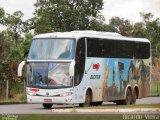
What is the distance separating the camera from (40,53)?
30.1 meters

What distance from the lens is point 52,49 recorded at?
2989cm

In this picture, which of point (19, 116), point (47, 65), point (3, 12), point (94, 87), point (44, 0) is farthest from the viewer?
point (44, 0)

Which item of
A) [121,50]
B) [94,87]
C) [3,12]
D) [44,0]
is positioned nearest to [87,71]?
[94,87]

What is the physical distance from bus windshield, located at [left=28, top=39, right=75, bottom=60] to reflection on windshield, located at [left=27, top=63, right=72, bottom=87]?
14.1 inches

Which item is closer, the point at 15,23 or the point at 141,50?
the point at 141,50

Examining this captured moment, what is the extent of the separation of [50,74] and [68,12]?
41.7 meters

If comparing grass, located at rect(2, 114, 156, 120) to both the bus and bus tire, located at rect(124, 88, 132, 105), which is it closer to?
the bus

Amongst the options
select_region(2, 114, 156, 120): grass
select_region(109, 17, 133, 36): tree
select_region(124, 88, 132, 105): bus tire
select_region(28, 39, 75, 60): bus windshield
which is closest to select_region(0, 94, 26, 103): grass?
select_region(124, 88, 132, 105): bus tire

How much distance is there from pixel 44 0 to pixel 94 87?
42.3m

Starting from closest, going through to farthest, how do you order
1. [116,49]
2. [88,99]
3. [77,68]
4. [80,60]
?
[77,68] < [80,60] < [88,99] < [116,49]

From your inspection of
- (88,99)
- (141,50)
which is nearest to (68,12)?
(141,50)

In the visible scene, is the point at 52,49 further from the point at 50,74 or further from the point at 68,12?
the point at 68,12

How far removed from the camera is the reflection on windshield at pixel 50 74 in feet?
97.1

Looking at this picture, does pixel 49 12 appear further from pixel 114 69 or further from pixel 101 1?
pixel 114 69
